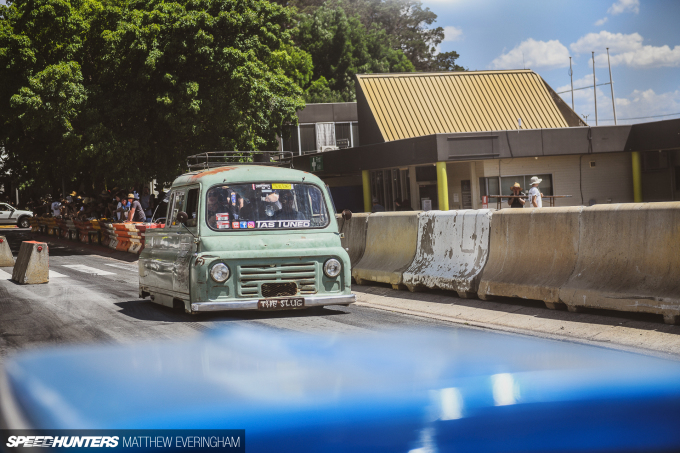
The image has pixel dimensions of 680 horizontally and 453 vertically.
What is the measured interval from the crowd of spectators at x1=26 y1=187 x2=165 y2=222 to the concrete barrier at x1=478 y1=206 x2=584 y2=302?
15.9 meters

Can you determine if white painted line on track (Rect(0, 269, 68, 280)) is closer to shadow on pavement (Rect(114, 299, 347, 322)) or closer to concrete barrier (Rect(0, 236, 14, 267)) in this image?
concrete barrier (Rect(0, 236, 14, 267))

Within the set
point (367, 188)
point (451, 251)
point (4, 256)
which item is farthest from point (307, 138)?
point (451, 251)

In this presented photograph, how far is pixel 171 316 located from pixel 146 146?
1739 cm

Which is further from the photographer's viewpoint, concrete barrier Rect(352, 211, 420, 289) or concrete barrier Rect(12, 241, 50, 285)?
concrete barrier Rect(12, 241, 50, 285)

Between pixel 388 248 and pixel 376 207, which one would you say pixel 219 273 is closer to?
pixel 388 248

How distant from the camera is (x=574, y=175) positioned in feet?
109

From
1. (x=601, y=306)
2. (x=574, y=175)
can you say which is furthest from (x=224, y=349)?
(x=574, y=175)

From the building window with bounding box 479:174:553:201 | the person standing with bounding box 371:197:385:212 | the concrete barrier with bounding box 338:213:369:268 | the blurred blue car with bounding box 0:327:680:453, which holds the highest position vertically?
the building window with bounding box 479:174:553:201

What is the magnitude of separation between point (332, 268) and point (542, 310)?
2716mm

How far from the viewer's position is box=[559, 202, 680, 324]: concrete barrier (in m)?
8.05

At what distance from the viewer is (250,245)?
31.9ft

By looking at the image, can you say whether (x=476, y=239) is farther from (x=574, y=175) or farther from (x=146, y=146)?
(x=574, y=175)

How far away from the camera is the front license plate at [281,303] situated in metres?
9.47

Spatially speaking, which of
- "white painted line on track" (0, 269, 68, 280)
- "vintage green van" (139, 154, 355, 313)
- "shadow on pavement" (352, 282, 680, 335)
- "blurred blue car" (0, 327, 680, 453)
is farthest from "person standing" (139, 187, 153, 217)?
"blurred blue car" (0, 327, 680, 453)
